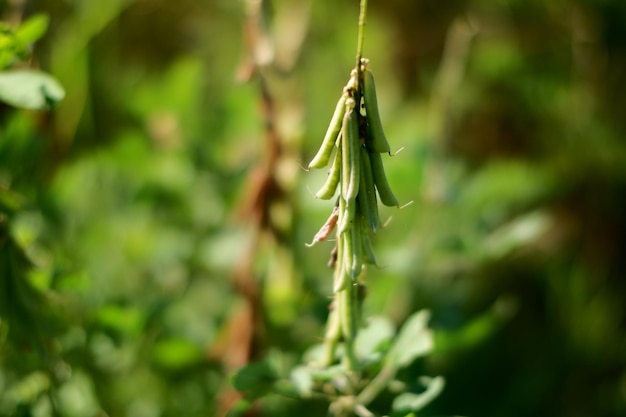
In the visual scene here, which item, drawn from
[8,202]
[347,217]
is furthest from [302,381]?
[8,202]

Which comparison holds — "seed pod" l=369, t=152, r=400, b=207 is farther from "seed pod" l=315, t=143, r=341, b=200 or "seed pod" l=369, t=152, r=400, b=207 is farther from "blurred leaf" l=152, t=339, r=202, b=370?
"blurred leaf" l=152, t=339, r=202, b=370

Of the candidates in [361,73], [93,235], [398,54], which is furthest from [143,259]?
[398,54]

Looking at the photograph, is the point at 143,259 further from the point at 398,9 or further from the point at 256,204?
the point at 398,9

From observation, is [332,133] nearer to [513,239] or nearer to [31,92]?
[31,92]

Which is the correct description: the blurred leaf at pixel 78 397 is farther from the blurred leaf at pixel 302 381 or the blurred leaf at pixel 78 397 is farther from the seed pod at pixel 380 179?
the seed pod at pixel 380 179

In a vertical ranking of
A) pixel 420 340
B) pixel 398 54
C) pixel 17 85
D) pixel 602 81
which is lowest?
pixel 420 340

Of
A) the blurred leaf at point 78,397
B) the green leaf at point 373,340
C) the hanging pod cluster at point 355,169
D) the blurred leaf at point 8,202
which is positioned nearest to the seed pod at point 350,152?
the hanging pod cluster at point 355,169

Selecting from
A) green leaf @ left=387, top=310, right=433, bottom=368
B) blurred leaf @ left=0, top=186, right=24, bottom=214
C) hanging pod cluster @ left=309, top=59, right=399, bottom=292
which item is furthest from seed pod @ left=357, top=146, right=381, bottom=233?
blurred leaf @ left=0, top=186, right=24, bottom=214
